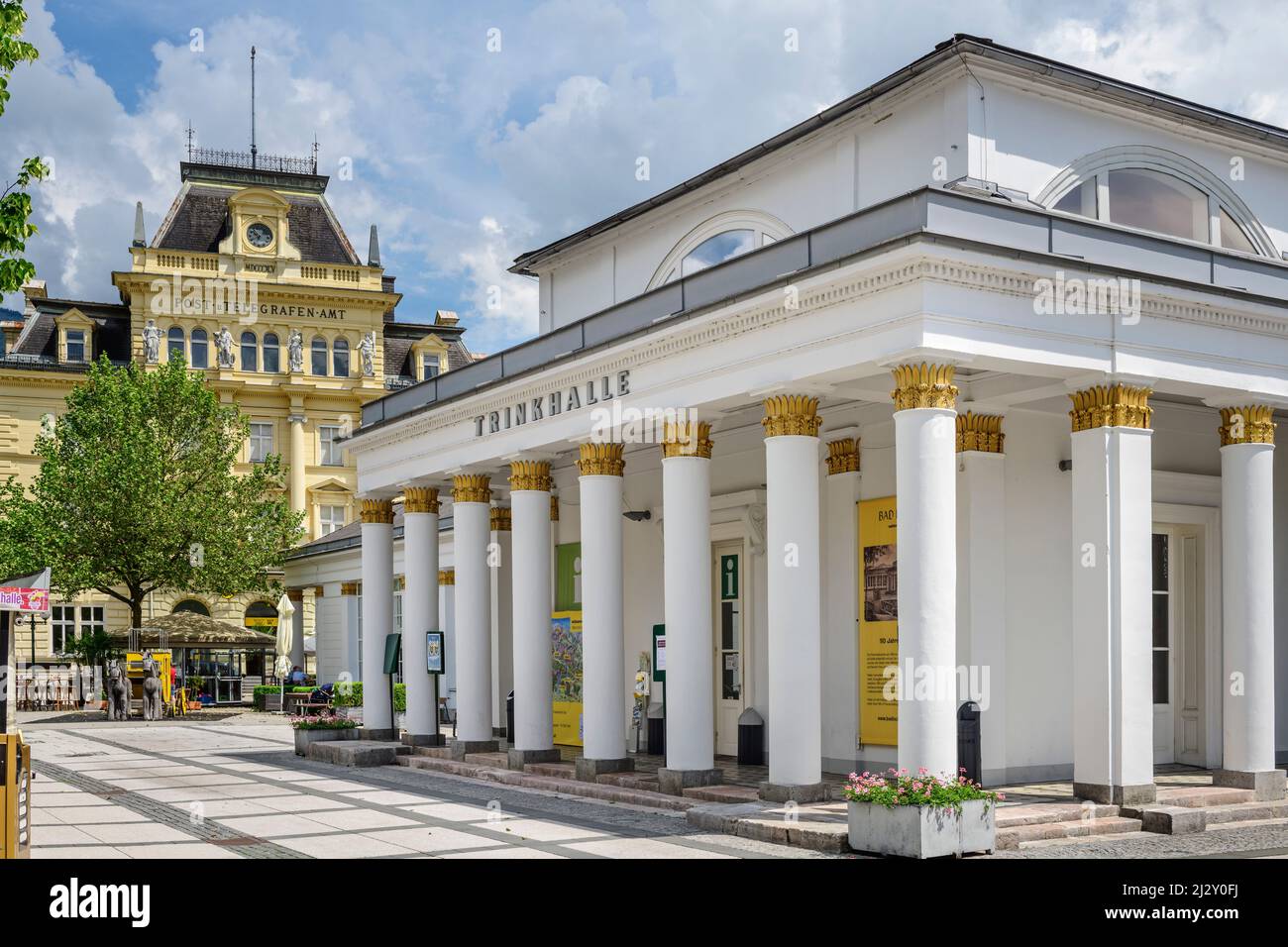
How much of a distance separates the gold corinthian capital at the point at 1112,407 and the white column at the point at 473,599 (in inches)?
423

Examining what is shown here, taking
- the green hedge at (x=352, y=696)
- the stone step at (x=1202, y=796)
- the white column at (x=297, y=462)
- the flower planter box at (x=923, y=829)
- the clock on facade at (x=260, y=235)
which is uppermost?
the clock on facade at (x=260, y=235)

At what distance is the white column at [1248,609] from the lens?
53.4 ft

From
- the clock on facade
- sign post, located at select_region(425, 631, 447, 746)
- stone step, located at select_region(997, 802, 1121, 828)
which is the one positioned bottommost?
stone step, located at select_region(997, 802, 1121, 828)

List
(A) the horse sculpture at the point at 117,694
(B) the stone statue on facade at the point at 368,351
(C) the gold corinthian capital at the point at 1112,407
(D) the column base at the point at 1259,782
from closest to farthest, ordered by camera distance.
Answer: (C) the gold corinthian capital at the point at 1112,407, (D) the column base at the point at 1259,782, (A) the horse sculpture at the point at 117,694, (B) the stone statue on facade at the point at 368,351

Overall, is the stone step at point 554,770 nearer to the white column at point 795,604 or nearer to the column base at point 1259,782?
the white column at point 795,604

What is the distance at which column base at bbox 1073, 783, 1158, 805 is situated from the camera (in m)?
14.8

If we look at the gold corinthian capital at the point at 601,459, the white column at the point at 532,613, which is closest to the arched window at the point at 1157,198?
the gold corinthian capital at the point at 601,459

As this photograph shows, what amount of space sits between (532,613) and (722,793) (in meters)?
5.48

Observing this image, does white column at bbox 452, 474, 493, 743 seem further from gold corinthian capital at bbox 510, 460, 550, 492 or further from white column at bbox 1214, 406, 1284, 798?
white column at bbox 1214, 406, 1284, 798

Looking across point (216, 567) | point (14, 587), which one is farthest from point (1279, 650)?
point (216, 567)

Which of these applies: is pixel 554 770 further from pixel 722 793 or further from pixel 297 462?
pixel 297 462

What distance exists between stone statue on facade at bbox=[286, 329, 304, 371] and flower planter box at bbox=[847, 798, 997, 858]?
4908 centimetres

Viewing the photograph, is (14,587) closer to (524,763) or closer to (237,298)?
(524,763)

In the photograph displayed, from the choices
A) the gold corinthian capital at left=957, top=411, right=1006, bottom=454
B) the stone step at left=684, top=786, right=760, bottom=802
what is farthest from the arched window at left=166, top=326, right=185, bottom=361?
the gold corinthian capital at left=957, top=411, right=1006, bottom=454
